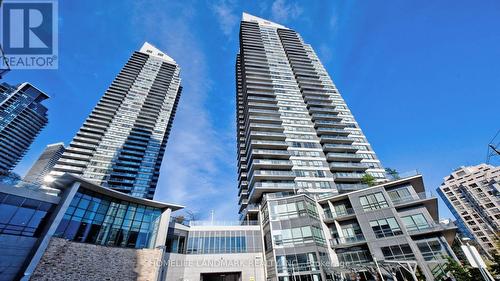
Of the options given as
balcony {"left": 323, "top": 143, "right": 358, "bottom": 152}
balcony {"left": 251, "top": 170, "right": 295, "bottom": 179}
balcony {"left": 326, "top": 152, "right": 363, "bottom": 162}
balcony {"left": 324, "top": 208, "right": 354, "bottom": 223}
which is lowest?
balcony {"left": 324, "top": 208, "right": 354, "bottom": 223}

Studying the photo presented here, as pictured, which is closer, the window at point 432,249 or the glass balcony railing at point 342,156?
the window at point 432,249

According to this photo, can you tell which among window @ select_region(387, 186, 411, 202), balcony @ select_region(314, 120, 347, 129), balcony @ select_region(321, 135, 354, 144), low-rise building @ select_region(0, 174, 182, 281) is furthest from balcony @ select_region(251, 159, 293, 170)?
low-rise building @ select_region(0, 174, 182, 281)

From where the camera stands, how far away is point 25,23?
3055 cm

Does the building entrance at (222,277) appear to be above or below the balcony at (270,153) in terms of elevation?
below

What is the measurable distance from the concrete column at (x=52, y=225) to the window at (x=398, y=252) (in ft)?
122

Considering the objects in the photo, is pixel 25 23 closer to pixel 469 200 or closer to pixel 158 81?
pixel 158 81

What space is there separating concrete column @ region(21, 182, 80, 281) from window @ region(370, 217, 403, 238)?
122 ft

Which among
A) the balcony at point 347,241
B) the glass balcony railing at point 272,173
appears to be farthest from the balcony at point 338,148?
the balcony at point 347,241

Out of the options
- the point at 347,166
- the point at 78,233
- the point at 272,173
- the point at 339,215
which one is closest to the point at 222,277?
the point at 272,173

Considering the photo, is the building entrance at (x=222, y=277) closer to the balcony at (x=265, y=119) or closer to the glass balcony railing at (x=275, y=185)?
the glass balcony railing at (x=275, y=185)

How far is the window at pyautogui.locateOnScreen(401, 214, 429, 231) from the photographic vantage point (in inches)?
1058

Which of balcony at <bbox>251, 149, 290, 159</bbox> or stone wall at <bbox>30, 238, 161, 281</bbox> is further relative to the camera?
balcony at <bbox>251, 149, 290, 159</bbox>

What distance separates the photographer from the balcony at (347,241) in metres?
29.3

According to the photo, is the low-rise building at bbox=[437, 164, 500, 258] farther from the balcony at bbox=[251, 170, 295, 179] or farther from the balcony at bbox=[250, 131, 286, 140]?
the balcony at bbox=[250, 131, 286, 140]
